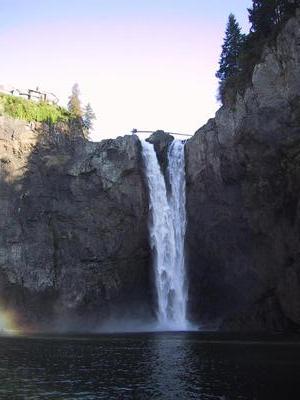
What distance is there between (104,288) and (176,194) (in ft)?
42.9

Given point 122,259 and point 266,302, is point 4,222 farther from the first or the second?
point 266,302

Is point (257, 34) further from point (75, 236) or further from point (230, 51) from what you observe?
point (75, 236)

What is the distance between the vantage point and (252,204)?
46.4 metres

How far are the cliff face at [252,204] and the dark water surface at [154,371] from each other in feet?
44.3

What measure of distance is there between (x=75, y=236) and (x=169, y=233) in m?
10.6

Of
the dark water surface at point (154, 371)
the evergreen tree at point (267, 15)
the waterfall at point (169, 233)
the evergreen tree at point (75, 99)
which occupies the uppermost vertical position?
the evergreen tree at point (75, 99)

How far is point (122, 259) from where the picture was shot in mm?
53625

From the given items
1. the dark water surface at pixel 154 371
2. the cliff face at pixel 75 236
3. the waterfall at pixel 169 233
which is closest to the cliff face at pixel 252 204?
the waterfall at pixel 169 233

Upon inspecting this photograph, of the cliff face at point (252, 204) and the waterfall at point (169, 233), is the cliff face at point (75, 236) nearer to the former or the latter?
the waterfall at point (169, 233)

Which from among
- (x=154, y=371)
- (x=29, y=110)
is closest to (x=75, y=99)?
(x=29, y=110)

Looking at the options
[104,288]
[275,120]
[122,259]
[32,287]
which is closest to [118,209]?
[122,259]

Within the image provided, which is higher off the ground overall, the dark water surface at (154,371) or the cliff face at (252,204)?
the cliff face at (252,204)

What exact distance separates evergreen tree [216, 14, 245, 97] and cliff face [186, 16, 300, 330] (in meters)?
13.5

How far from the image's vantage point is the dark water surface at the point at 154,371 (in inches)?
696
